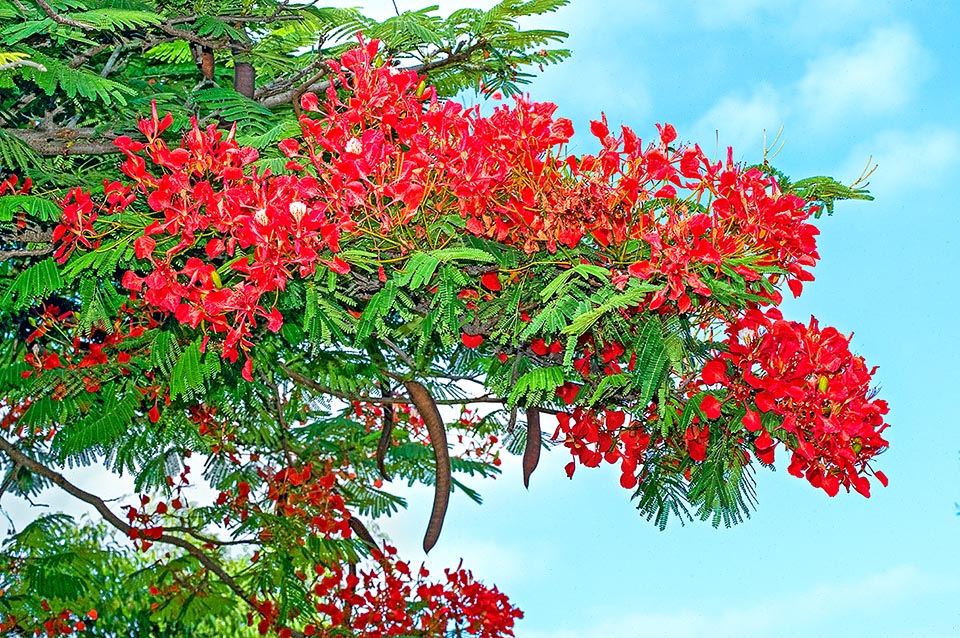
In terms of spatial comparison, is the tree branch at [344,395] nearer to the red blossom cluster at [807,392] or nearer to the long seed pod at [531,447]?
the long seed pod at [531,447]

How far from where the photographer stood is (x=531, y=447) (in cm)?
461

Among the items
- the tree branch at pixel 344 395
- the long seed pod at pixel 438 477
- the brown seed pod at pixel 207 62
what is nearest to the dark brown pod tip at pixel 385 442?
the tree branch at pixel 344 395

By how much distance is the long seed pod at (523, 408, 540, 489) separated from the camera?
4.56 m

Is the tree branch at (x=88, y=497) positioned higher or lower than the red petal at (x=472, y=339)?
higher

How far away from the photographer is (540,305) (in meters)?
3.89

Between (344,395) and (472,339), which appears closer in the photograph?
(472,339)

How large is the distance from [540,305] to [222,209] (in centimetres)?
122

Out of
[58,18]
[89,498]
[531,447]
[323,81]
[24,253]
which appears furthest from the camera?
[89,498]

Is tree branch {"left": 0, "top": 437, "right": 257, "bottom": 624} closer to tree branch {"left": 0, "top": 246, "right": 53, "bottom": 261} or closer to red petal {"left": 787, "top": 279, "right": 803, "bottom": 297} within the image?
tree branch {"left": 0, "top": 246, "right": 53, "bottom": 261}

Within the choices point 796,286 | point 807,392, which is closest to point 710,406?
point 807,392

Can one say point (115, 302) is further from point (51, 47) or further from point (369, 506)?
point (369, 506)

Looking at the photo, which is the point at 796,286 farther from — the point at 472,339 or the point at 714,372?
the point at 472,339

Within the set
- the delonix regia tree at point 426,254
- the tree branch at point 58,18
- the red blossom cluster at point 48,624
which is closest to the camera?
the delonix regia tree at point 426,254

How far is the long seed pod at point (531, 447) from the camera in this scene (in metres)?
4.56
